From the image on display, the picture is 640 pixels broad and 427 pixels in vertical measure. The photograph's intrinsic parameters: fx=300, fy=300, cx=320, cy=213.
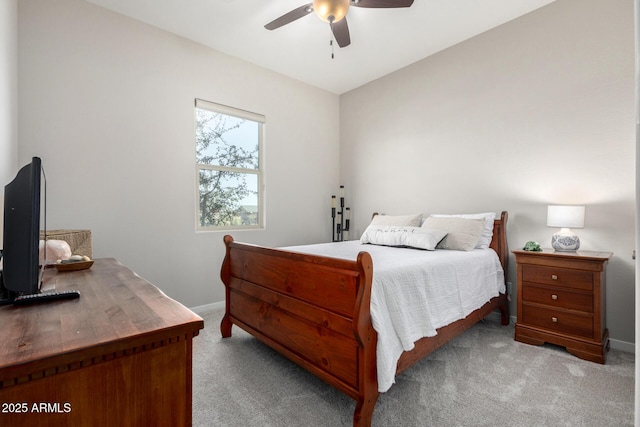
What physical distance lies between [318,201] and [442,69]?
2.21 metres

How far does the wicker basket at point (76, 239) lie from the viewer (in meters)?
2.16

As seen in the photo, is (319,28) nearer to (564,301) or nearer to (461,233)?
(461,233)

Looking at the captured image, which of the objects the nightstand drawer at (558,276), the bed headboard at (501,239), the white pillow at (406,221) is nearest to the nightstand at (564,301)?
the nightstand drawer at (558,276)

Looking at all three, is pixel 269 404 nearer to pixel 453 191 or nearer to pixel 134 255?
pixel 134 255

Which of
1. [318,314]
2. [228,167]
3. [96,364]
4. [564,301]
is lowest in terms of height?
[564,301]

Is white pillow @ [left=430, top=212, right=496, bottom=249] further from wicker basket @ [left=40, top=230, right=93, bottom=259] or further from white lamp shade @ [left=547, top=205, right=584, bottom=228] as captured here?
wicker basket @ [left=40, top=230, right=93, bottom=259]

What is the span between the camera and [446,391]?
176cm

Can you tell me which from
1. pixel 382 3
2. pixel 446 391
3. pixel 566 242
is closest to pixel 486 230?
pixel 566 242

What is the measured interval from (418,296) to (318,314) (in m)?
0.60

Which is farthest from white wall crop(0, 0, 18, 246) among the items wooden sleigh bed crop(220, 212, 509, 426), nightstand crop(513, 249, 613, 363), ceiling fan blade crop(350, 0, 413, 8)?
nightstand crop(513, 249, 613, 363)

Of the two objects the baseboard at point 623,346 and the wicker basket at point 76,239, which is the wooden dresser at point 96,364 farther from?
the baseboard at point 623,346

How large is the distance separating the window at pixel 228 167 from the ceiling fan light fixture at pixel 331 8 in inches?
66.2

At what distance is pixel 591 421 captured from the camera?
1508 millimetres

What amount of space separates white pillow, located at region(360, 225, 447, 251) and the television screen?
97.4 inches
